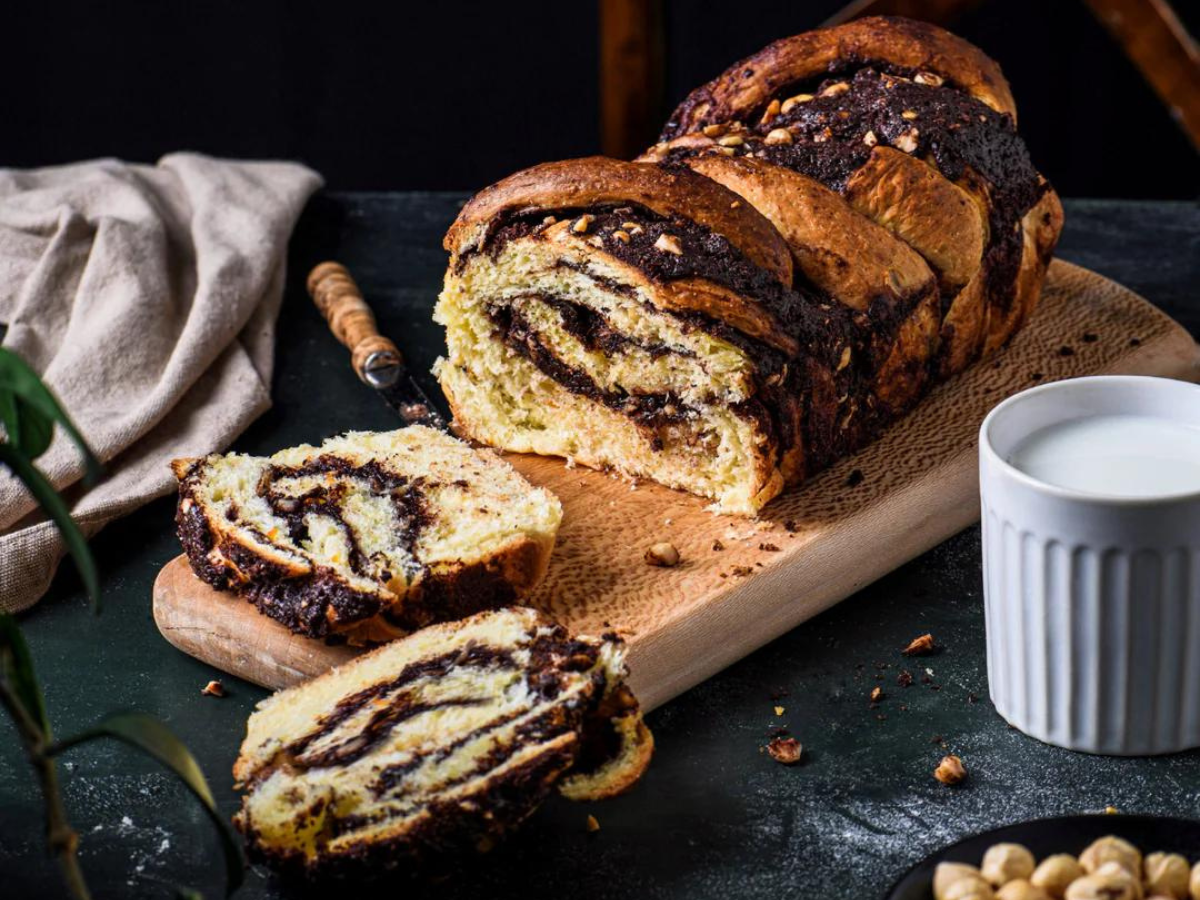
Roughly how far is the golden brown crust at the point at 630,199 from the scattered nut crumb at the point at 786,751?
35.4 inches

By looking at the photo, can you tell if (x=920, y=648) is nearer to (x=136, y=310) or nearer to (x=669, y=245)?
(x=669, y=245)

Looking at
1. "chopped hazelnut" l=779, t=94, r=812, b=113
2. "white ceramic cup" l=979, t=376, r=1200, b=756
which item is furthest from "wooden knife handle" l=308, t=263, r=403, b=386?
"white ceramic cup" l=979, t=376, r=1200, b=756

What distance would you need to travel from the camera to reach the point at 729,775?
2.39 m

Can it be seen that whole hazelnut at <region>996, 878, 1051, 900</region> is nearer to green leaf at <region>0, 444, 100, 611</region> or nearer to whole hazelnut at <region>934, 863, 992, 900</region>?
whole hazelnut at <region>934, 863, 992, 900</region>

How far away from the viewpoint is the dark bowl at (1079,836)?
6.52ft

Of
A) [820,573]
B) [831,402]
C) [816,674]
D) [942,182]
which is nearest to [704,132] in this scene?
[942,182]

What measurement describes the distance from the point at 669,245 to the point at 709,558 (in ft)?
1.85

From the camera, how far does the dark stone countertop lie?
221cm

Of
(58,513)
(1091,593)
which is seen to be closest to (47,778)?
(58,513)

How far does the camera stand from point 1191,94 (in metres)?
4.54

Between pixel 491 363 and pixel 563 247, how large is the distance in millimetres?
352

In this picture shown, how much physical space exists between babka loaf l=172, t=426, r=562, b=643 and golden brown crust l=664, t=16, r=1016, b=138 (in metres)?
1.03

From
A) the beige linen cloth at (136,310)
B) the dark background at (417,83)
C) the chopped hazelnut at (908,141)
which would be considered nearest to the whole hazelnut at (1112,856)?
the chopped hazelnut at (908,141)

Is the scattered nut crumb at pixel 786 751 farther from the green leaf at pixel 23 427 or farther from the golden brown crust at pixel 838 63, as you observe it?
the golden brown crust at pixel 838 63
